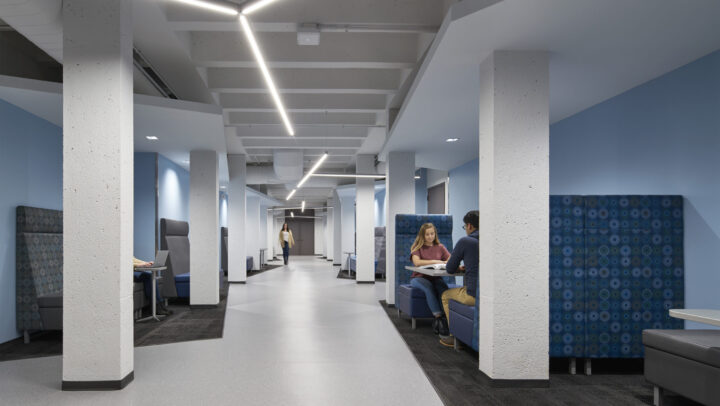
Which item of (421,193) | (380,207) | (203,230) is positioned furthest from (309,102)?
(380,207)

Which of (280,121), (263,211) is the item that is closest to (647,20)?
(280,121)

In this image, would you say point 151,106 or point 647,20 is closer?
point 647,20

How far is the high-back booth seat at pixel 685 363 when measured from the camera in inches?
119

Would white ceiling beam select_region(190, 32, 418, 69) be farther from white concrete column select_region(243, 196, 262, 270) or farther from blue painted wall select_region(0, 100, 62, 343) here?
white concrete column select_region(243, 196, 262, 270)

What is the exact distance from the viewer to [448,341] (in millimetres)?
5516

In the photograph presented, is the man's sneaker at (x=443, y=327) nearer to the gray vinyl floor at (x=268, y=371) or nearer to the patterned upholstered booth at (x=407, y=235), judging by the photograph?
the gray vinyl floor at (x=268, y=371)

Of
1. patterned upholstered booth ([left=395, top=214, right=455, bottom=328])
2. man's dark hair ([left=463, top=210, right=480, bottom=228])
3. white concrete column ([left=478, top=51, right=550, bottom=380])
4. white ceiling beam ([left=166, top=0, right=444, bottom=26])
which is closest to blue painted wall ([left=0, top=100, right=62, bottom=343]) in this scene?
white ceiling beam ([left=166, top=0, right=444, bottom=26])

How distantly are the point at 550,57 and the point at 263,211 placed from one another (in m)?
19.8

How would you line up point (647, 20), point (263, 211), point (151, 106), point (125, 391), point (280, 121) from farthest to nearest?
point (263, 211), point (280, 121), point (151, 106), point (125, 391), point (647, 20)

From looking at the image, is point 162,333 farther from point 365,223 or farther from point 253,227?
point 253,227

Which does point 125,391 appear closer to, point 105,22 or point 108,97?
point 108,97

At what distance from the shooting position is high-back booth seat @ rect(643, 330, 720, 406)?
9.96 feet

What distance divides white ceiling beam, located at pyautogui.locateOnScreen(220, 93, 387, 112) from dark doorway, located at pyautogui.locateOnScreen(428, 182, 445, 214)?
17.1 ft

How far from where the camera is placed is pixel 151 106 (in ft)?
18.2
